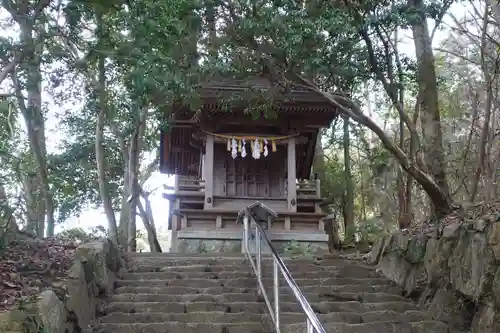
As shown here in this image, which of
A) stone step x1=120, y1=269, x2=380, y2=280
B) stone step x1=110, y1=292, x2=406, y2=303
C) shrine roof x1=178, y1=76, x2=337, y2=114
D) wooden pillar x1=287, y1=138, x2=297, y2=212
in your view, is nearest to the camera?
stone step x1=110, y1=292, x2=406, y2=303

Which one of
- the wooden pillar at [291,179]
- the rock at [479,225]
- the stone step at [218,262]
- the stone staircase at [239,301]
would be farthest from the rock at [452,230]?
the wooden pillar at [291,179]

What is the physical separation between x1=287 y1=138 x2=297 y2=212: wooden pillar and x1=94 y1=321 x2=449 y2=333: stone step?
7.45 m

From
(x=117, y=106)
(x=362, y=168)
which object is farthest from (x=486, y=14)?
(x=362, y=168)

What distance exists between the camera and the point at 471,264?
5621mm

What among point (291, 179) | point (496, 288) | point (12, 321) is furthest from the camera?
point (291, 179)

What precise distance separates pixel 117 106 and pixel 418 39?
665cm

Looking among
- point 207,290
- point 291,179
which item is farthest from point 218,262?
point 291,179

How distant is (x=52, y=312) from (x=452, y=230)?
4.63m

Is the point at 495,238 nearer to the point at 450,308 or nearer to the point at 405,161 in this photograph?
the point at 450,308

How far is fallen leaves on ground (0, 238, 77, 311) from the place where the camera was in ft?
15.0

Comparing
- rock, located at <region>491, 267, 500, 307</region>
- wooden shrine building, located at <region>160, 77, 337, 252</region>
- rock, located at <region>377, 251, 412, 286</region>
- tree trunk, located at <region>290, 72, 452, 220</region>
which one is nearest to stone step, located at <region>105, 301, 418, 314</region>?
rock, located at <region>377, 251, 412, 286</region>

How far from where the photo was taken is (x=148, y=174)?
20891 millimetres

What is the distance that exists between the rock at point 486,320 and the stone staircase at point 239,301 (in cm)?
45

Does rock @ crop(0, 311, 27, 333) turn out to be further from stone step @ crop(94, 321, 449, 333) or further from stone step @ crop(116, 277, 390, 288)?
stone step @ crop(116, 277, 390, 288)
